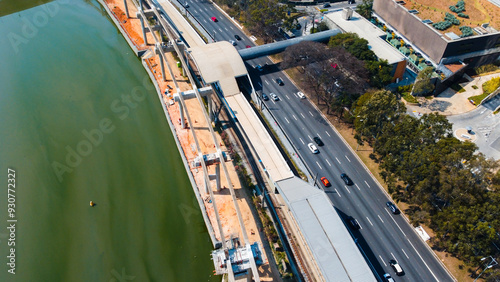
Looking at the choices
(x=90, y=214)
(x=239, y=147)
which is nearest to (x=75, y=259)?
(x=90, y=214)

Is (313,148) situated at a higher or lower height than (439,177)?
lower

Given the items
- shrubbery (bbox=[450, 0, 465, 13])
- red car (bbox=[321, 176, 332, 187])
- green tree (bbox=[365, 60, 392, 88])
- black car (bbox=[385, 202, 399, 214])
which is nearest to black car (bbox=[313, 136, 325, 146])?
red car (bbox=[321, 176, 332, 187])

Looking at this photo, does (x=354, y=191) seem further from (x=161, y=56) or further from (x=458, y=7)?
(x=458, y=7)


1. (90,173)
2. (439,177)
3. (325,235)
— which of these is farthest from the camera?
(90,173)

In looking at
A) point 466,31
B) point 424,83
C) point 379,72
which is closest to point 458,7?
point 466,31

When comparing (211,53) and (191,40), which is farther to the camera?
(191,40)

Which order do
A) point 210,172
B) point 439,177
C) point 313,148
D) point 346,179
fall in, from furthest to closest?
point 313,148 < point 210,172 < point 346,179 < point 439,177

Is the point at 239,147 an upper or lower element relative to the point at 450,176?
lower

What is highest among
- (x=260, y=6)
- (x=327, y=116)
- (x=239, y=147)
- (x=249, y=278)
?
(x=260, y=6)

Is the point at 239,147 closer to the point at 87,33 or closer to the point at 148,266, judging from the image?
the point at 148,266
